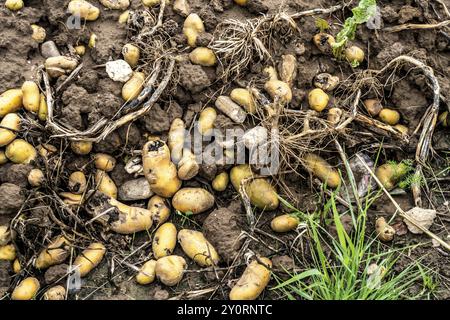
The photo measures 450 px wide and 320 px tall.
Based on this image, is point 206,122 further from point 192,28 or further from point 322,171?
point 322,171

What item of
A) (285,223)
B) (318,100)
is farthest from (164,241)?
(318,100)

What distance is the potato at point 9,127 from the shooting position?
3.05 metres

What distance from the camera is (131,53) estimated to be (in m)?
3.26

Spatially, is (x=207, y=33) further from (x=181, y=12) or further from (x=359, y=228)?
(x=359, y=228)

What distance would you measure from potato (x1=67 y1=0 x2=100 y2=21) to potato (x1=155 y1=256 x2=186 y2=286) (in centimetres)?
150

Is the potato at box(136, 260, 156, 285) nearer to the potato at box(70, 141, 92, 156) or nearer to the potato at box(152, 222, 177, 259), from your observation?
the potato at box(152, 222, 177, 259)

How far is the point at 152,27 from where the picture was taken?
3.37 meters

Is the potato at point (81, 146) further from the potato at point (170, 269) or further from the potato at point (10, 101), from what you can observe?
the potato at point (170, 269)

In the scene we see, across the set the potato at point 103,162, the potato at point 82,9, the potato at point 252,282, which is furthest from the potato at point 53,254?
the potato at point 82,9

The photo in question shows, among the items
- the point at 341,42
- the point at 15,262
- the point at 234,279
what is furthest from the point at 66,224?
the point at 341,42

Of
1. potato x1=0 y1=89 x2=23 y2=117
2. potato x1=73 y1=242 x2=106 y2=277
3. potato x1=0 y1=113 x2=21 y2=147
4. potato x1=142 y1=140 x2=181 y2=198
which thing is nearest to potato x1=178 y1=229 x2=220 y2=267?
potato x1=142 y1=140 x2=181 y2=198

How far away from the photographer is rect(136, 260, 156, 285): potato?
9.65ft

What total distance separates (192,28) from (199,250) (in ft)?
4.23
